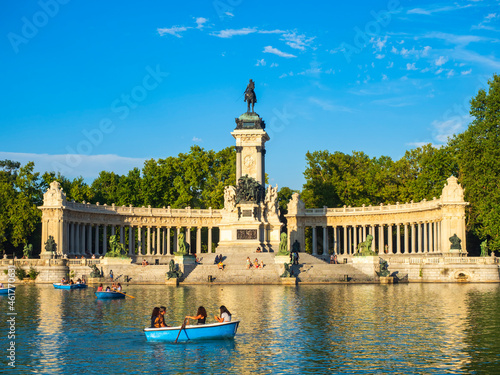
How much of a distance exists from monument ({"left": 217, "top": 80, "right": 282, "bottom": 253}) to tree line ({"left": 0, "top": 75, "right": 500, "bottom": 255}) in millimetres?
23407

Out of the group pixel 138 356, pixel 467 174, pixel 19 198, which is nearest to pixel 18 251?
pixel 19 198

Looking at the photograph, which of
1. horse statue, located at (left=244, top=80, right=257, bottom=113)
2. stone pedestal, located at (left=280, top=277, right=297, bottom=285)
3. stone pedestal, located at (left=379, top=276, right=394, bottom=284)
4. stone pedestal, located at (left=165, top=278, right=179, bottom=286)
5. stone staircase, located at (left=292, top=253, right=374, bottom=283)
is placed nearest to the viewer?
stone pedestal, located at (left=280, top=277, right=297, bottom=285)

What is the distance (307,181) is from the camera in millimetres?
108125

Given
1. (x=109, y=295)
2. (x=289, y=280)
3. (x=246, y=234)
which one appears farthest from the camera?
(x=246, y=234)

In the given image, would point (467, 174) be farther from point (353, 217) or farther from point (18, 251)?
point (18, 251)

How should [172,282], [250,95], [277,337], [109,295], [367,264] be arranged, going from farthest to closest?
1. [250,95]
2. [367,264]
3. [172,282]
4. [109,295]
5. [277,337]

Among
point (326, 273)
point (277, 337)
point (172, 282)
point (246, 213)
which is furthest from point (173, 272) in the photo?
point (277, 337)

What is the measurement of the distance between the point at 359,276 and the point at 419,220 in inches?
1059

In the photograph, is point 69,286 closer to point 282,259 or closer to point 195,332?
point 282,259

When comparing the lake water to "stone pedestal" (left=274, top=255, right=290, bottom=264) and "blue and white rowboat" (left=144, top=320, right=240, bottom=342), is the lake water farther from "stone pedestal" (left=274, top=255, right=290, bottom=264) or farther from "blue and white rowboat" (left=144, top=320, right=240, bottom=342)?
"stone pedestal" (left=274, top=255, right=290, bottom=264)

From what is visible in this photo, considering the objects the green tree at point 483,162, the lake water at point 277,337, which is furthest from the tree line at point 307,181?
the lake water at point 277,337

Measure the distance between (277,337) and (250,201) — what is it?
165 ft

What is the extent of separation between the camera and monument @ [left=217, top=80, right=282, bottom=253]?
76.2 metres

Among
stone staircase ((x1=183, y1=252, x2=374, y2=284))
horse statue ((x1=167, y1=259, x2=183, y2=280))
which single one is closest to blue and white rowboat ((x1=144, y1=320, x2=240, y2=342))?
stone staircase ((x1=183, y1=252, x2=374, y2=284))
